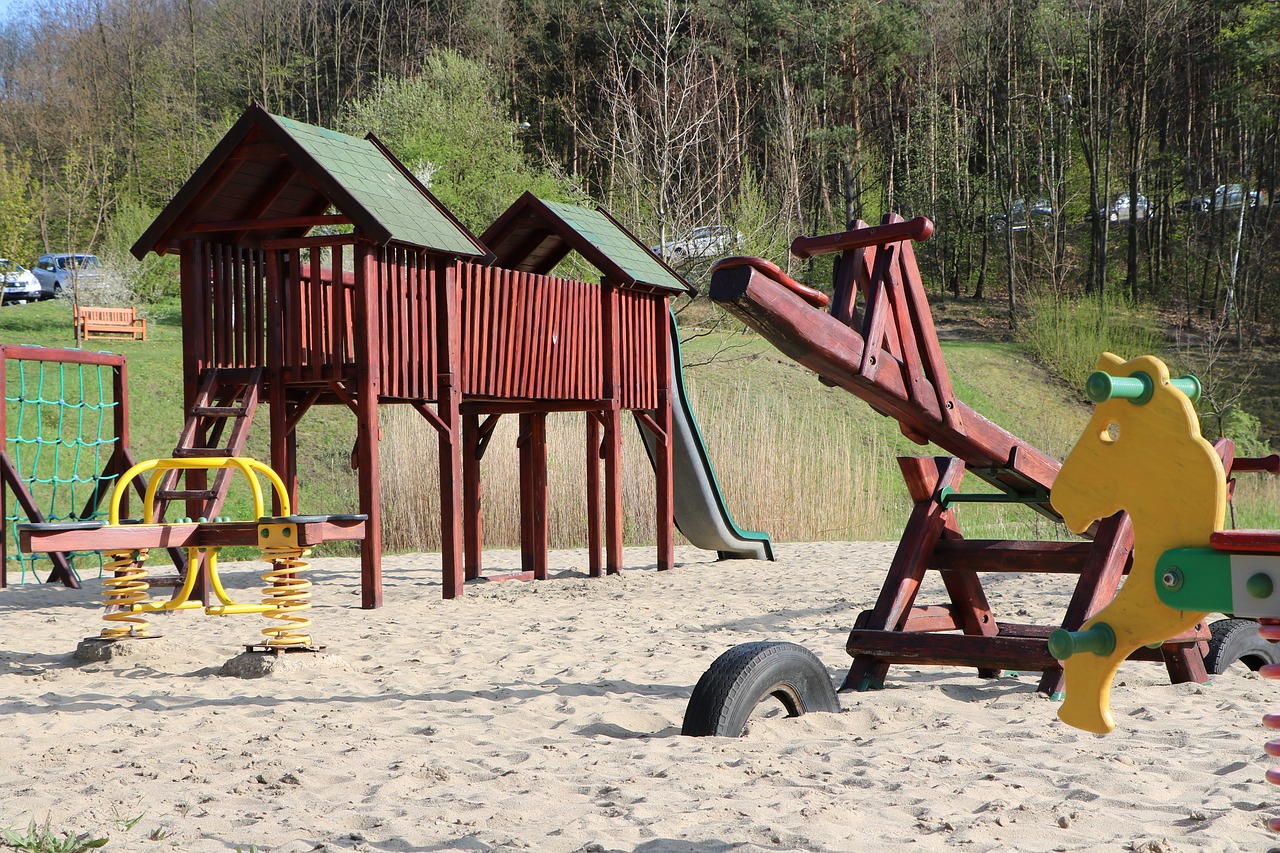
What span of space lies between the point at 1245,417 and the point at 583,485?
15.4 meters

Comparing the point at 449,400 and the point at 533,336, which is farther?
the point at 533,336

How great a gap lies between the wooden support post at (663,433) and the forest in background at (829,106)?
60.3ft

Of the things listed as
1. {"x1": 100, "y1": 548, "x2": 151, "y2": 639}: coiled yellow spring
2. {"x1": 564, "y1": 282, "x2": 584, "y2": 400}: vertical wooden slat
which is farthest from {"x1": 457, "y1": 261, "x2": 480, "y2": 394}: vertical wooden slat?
{"x1": 100, "y1": 548, "x2": 151, "y2": 639}: coiled yellow spring

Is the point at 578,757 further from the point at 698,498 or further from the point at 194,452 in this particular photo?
the point at 698,498

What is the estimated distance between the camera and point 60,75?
114 feet

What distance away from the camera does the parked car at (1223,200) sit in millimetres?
33500

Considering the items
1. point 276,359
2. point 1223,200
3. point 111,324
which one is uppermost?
point 1223,200

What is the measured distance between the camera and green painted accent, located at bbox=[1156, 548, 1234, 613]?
78.7 inches

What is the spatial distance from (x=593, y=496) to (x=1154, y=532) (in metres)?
9.52

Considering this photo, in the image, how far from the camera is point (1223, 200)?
109 feet

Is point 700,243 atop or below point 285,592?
atop

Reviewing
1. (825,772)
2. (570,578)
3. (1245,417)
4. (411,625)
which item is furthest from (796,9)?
(825,772)

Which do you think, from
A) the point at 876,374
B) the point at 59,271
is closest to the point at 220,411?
the point at 876,374

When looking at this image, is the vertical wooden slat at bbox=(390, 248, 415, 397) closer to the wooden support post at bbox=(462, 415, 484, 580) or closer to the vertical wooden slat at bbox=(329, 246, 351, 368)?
the vertical wooden slat at bbox=(329, 246, 351, 368)
